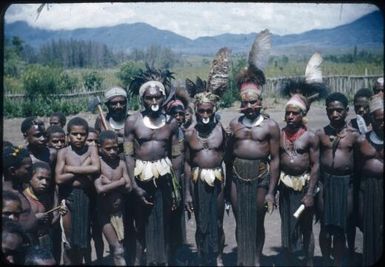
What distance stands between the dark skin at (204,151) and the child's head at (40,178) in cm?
146

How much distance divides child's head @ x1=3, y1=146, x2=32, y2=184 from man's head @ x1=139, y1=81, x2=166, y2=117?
130 centimetres

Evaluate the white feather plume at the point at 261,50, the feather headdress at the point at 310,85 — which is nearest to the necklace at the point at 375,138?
the feather headdress at the point at 310,85

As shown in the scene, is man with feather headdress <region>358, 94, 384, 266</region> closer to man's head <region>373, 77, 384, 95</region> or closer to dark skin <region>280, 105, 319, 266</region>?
dark skin <region>280, 105, 319, 266</region>

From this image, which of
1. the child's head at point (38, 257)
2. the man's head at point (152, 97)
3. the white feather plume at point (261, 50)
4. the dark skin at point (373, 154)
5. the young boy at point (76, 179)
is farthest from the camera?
the white feather plume at point (261, 50)

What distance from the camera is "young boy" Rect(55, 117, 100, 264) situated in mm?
4168

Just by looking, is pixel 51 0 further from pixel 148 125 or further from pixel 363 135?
pixel 363 135

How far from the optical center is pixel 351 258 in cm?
460

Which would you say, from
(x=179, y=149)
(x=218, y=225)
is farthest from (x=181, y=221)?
(x=179, y=149)

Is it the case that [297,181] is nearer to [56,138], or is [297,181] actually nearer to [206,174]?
[206,174]

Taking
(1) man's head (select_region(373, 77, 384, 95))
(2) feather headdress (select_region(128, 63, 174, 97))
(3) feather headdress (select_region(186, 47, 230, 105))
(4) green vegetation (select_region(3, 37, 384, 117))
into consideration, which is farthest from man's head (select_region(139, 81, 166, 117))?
(4) green vegetation (select_region(3, 37, 384, 117))

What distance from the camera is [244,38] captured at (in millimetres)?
9594

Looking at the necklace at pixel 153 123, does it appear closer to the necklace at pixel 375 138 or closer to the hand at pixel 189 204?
the hand at pixel 189 204

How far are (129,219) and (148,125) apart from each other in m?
1.08

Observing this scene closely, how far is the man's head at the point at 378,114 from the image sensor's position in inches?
158
